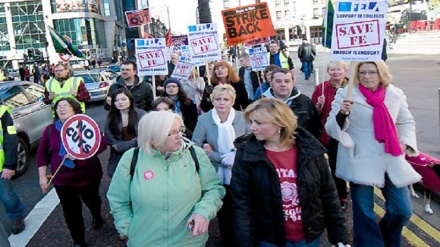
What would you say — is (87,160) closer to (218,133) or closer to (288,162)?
(218,133)

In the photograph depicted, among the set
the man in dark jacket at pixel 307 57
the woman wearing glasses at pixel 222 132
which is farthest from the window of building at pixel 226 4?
the woman wearing glasses at pixel 222 132

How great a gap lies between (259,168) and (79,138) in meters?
2.21

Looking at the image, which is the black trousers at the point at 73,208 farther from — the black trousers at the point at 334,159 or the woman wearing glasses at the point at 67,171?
the black trousers at the point at 334,159

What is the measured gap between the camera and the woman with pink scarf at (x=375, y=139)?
3.33 m

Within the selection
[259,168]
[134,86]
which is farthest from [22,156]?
[259,168]

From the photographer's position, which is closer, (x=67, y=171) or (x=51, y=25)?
(x=67, y=171)

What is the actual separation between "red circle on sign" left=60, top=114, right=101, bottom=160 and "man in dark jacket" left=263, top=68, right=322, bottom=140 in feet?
6.36

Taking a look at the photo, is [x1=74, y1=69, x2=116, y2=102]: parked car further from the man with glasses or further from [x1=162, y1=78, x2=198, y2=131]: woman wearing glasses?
[x1=162, y1=78, x2=198, y2=131]: woman wearing glasses

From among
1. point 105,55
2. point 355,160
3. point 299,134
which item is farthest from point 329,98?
point 105,55

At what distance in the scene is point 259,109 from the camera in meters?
2.71

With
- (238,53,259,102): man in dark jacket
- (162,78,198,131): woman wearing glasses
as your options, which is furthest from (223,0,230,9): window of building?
(162,78,198,131): woman wearing glasses

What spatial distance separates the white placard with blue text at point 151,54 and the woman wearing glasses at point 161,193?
14.1 feet

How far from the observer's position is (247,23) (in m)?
7.30

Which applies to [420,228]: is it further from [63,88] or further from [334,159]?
[63,88]
